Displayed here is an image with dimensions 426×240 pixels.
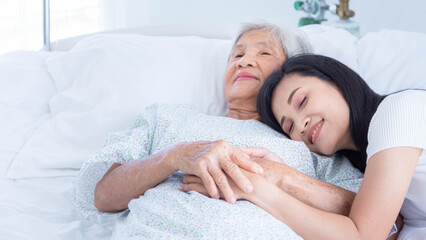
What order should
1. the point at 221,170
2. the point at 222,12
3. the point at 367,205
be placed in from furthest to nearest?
the point at 222,12, the point at 221,170, the point at 367,205

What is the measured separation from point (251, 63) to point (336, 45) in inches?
16.2

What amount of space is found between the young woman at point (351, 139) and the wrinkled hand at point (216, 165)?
3cm

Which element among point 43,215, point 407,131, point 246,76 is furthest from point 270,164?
point 43,215

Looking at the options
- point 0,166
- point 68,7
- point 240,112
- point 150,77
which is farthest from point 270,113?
point 68,7

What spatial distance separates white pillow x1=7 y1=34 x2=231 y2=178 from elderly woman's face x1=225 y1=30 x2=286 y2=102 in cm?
19

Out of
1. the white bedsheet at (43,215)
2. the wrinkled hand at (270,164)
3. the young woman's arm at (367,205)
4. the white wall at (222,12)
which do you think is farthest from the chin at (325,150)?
the white wall at (222,12)

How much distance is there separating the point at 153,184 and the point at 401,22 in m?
1.83

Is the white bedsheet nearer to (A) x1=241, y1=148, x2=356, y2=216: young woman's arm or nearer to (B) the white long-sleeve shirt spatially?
(A) x1=241, y1=148, x2=356, y2=216: young woman's arm

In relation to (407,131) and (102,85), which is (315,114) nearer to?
(407,131)

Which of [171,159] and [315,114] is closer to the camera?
[171,159]

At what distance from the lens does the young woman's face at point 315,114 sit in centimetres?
127

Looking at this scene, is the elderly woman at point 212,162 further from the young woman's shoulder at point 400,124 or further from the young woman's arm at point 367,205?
the young woman's shoulder at point 400,124

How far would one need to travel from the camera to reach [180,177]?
4.01ft

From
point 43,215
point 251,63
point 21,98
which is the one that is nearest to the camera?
point 43,215
